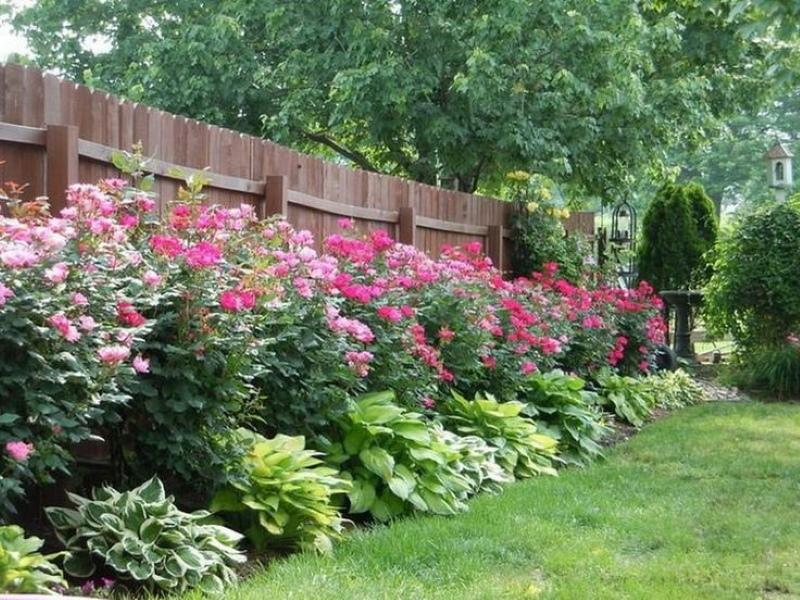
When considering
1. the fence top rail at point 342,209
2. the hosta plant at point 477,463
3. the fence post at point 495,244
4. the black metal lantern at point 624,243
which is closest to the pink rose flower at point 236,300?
the hosta plant at point 477,463

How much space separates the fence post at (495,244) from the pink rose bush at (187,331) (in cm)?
430

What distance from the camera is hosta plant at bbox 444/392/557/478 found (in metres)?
5.83

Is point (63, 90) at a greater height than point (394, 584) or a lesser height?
greater

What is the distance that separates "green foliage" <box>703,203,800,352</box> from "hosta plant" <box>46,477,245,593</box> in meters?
8.78

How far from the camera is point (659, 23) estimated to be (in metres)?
12.0

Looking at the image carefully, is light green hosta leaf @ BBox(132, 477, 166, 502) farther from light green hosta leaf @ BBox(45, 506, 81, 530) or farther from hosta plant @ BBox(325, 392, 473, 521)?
hosta plant @ BBox(325, 392, 473, 521)

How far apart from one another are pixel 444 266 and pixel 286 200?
3.80ft

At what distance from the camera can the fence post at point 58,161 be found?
Answer: 426 cm

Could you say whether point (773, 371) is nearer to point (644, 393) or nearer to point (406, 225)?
point (644, 393)

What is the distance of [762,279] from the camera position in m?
10.9

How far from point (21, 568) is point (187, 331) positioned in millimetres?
1214

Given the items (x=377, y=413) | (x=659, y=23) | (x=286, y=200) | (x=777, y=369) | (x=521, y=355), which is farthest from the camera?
(x=659, y=23)

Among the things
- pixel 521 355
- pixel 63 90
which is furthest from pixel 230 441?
pixel 521 355

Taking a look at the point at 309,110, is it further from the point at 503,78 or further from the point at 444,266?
the point at 444,266
